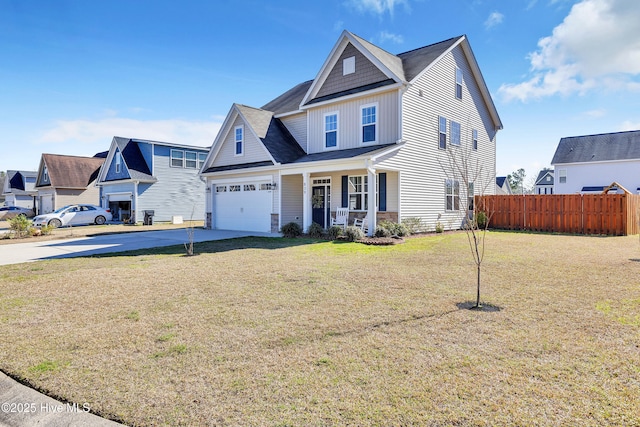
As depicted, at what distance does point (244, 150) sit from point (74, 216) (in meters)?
13.9

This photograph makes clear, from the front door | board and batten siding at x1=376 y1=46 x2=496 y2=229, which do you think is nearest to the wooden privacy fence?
board and batten siding at x1=376 y1=46 x2=496 y2=229

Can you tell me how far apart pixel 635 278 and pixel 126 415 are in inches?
345

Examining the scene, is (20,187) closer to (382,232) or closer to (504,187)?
(382,232)

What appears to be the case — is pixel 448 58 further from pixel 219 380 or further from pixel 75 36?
pixel 219 380

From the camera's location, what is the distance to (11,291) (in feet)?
20.9

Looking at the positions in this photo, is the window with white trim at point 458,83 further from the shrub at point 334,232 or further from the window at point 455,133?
the shrub at point 334,232

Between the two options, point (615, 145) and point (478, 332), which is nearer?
point (478, 332)

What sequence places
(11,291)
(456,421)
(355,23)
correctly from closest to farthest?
(456,421), (11,291), (355,23)

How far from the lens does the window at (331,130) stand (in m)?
16.5

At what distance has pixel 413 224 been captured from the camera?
15.3m

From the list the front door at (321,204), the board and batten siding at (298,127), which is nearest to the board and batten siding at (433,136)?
the front door at (321,204)

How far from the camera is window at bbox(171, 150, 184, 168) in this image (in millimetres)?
27578

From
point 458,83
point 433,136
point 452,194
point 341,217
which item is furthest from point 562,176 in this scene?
point 341,217

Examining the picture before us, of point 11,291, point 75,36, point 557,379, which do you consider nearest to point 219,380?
point 557,379
